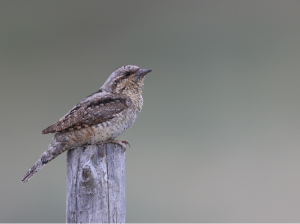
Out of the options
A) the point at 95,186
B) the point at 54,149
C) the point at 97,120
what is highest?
the point at 97,120

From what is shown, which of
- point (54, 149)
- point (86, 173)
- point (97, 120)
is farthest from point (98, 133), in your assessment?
point (86, 173)

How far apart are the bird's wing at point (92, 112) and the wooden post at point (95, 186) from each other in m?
0.38

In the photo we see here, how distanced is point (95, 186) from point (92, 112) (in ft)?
2.56

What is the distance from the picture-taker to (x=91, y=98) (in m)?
2.81

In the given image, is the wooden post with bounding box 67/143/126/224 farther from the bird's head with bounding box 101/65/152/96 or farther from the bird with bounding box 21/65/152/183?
the bird's head with bounding box 101/65/152/96

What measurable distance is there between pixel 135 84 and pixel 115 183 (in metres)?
1.20

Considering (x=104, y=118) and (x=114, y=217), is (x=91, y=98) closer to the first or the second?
(x=104, y=118)

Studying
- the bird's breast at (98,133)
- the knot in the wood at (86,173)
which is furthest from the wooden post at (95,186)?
the bird's breast at (98,133)

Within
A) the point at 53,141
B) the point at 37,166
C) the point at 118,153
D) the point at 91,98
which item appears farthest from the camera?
the point at 91,98

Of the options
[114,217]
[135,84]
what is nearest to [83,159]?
[114,217]

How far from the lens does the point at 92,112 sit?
2656mm

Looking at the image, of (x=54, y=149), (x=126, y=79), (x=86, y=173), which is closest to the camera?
(x=86, y=173)

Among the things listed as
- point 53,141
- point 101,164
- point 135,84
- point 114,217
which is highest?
point 135,84

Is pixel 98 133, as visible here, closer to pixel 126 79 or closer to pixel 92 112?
pixel 92 112
